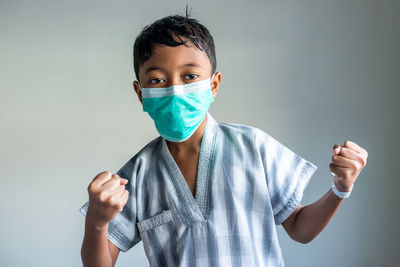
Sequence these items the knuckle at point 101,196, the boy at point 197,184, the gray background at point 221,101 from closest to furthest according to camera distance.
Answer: the knuckle at point 101,196, the boy at point 197,184, the gray background at point 221,101

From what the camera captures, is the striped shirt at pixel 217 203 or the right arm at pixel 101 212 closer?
the right arm at pixel 101 212

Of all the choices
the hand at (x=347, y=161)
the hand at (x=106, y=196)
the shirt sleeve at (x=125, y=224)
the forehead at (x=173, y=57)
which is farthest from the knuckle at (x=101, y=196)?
the hand at (x=347, y=161)

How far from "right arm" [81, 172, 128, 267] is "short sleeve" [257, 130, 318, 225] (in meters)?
0.37

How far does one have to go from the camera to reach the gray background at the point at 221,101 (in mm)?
1312

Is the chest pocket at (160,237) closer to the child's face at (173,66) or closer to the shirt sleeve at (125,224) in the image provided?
the shirt sleeve at (125,224)

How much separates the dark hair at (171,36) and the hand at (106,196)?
32 centimetres

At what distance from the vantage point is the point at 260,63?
1405 millimetres

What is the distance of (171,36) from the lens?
31.5 inches

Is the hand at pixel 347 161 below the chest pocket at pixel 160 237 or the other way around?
the other way around

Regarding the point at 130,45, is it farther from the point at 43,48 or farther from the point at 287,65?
the point at 287,65

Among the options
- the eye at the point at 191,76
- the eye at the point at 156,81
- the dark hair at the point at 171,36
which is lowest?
the eye at the point at 156,81

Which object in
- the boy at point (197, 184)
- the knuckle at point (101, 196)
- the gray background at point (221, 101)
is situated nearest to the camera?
the knuckle at point (101, 196)

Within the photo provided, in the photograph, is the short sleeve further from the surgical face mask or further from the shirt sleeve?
the shirt sleeve

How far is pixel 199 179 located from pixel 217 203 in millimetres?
76
